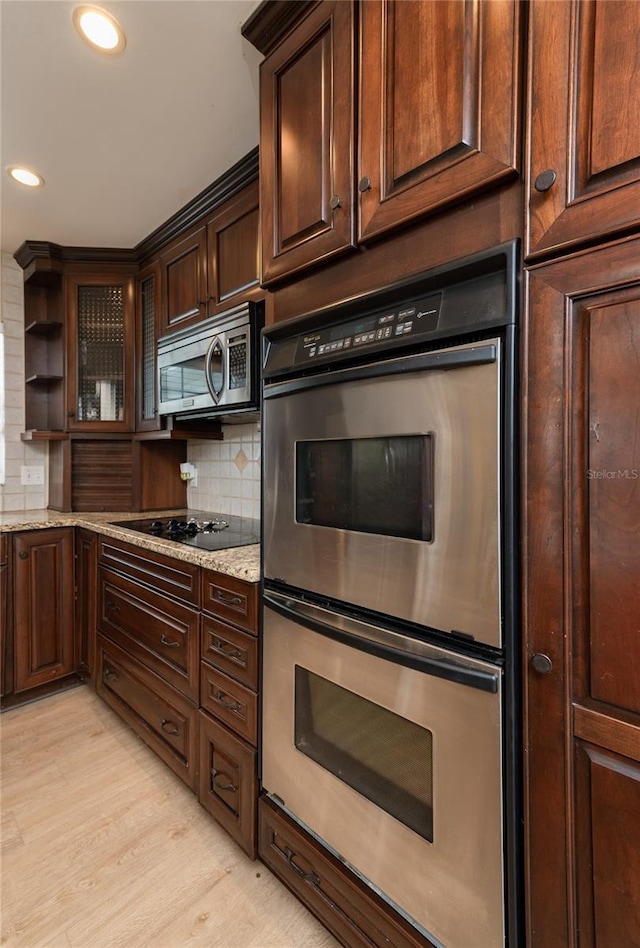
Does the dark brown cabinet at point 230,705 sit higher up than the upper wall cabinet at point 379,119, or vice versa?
the upper wall cabinet at point 379,119

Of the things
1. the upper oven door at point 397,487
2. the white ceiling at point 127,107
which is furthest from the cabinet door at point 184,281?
the upper oven door at point 397,487

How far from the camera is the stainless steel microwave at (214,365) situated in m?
1.78

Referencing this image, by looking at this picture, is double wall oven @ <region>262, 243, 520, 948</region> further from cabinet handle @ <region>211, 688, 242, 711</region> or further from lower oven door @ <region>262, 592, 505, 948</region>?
cabinet handle @ <region>211, 688, 242, 711</region>

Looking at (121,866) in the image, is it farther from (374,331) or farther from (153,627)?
(374,331)

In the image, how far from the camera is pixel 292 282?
4.26 feet

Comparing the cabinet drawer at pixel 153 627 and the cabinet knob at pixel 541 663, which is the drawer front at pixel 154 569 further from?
the cabinet knob at pixel 541 663

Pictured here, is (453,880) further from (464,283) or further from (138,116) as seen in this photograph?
(138,116)

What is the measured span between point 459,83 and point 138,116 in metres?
1.32

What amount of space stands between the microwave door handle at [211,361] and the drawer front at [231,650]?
92cm

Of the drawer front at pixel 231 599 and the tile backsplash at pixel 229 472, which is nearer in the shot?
the drawer front at pixel 231 599

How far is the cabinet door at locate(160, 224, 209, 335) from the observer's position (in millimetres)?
2129

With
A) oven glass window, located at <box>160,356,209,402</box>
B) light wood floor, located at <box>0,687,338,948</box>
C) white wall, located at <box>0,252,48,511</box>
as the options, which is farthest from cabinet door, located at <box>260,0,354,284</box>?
white wall, located at <box>0,252,48,511</box>

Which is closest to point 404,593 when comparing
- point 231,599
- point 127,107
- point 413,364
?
point 413,364

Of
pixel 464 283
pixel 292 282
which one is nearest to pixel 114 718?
pixel 292 282
